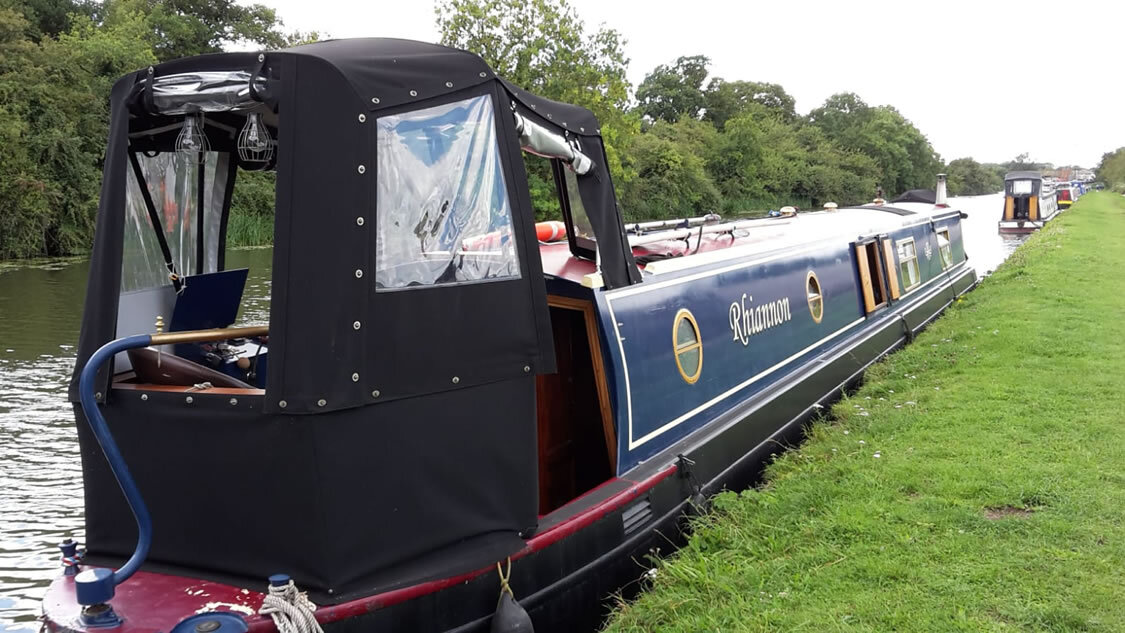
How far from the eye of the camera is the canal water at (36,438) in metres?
5.39

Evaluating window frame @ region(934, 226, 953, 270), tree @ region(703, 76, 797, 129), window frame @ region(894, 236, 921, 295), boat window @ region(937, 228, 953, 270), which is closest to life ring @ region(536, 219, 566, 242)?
window frame @ region(894, 236, 921, 295)

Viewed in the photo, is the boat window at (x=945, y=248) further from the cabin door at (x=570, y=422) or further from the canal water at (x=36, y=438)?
the canal water at (x=36, y=438)

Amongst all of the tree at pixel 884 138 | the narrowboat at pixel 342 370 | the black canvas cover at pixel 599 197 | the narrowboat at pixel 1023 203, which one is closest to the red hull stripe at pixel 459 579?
the narrowboat at pixel 342 370

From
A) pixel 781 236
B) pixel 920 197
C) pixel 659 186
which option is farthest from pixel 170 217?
pixel 659 186

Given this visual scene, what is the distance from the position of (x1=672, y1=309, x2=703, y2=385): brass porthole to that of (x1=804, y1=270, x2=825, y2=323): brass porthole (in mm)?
2322

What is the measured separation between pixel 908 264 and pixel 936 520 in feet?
23.7

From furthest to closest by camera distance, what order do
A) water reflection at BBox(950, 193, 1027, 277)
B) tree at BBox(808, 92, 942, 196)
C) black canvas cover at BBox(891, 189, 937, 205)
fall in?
tree at BBox(808, 92, 942, 196) < water reflection at BBox(950, 193, 1027, 277) < black canvas cover at BBox(891, 189, 937, 205)

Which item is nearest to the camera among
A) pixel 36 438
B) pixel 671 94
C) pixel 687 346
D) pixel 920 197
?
pixel 687 346

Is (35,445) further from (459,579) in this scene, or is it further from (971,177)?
(971,177)

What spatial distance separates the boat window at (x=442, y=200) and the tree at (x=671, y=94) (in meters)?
62.9

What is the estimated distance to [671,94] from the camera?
64750 mm

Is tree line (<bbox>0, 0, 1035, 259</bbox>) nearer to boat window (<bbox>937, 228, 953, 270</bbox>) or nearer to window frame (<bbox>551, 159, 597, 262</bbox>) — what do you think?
boat window (<bbox>937, 228, 953, 270</bbox>)

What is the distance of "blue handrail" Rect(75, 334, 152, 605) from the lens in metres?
2.76

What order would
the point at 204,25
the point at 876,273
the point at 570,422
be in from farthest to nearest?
1. the point at 204,25
2. the point at 876,273
3. the point at 570,422
